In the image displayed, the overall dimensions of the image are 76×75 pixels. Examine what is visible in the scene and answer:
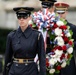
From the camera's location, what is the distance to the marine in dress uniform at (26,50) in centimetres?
832

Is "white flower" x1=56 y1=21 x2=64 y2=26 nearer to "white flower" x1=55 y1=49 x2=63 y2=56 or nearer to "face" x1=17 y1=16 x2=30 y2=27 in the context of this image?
"white flower" x1=55 y1=49 x2=63 y2=56

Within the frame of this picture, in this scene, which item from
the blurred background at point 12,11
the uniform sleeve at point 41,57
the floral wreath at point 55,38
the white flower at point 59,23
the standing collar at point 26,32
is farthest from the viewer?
the blurred background at point 12,11

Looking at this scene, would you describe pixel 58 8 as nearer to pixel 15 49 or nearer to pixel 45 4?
pixel 45 4

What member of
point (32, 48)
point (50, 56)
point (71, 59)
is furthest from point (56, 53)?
point (32, 48)

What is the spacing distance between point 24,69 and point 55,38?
1.78 meters

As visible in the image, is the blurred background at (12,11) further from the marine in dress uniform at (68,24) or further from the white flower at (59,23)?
the white flower at (59,23)

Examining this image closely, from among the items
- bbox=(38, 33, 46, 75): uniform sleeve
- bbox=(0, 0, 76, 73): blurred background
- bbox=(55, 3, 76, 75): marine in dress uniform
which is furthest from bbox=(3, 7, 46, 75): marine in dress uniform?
bbox=(0, 0, 76, 73): blurred background

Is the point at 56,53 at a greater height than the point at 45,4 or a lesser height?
lesser

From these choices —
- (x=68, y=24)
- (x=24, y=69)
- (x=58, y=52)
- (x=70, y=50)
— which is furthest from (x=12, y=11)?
(x=24, y=69)

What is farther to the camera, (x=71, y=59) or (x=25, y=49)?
(x=71, y=59)

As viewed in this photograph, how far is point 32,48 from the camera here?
27.3 feet

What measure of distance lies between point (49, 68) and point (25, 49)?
176 centimetres

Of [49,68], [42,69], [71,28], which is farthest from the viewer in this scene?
[71,28]

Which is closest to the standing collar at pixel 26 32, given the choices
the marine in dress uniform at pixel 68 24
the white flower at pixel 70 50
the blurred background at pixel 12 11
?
the white flower at pixel 70 50
